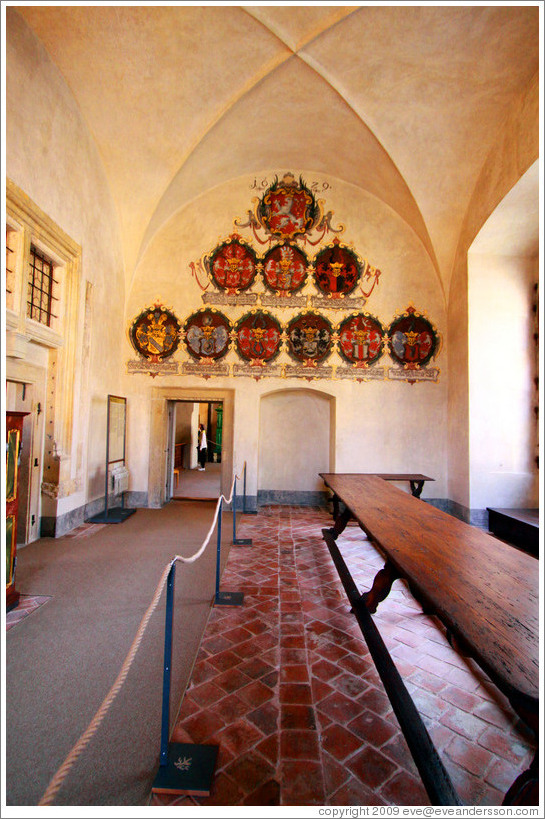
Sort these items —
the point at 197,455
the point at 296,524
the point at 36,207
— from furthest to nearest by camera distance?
1. the point at 197,455
2. the point at 296,524
3. the point at 36,207

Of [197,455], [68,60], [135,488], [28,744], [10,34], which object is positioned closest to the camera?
[28,744]

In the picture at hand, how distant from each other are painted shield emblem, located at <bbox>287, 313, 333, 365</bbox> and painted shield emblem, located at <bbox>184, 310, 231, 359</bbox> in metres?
1.46

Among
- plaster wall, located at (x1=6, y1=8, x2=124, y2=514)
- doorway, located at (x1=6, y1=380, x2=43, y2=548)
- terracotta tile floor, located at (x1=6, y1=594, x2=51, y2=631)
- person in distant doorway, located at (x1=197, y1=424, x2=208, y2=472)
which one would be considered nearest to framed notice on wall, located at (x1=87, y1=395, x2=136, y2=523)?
plaster wall, located at (x1=6, y1=8, x2=124, y2=514)

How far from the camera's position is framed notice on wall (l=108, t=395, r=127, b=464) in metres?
7.65

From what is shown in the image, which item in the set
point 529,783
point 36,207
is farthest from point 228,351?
point 529,783

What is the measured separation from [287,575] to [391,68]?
25.2 ft

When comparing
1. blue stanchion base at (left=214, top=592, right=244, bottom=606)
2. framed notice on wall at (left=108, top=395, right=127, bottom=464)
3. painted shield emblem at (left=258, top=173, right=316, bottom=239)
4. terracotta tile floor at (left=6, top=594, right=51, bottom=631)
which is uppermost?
painted shield emblem at (left=258, top=173, right=316, bottom=239)

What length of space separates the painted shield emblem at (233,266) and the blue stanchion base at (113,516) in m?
5.19

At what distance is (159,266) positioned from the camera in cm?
905

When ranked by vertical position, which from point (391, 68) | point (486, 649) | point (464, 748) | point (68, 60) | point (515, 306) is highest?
point (391, 68)

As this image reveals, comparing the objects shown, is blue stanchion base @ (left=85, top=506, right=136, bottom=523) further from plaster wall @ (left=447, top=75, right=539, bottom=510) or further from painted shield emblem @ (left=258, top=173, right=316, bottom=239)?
painted shield emblem @ (left=258, top=173, right=316, bottom=239)

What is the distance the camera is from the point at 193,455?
57.2ft

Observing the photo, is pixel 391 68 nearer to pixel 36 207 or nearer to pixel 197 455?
pixel 36 207

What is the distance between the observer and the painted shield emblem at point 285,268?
9023mm
